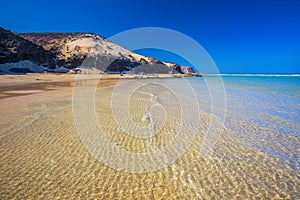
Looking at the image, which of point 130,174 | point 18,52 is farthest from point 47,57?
point 130,174

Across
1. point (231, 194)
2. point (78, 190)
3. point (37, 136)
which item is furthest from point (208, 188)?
point (37, 136)

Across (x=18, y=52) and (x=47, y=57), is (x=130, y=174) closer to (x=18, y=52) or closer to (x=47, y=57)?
(x=18, y=52)

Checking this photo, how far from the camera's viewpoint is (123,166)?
3084 millimetres

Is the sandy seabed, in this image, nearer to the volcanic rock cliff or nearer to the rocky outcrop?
the volcanic rock cliff

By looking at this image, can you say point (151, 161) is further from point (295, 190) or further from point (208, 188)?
point (295, 190)

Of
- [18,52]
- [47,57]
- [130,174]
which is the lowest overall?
[130,174]

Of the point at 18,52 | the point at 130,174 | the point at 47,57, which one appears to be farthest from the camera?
the point at 47,57

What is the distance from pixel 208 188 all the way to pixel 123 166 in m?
1.50

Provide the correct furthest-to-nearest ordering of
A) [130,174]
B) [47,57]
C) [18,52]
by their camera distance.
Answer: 1. [47,57]
2. [18,52]
3. [130,174]

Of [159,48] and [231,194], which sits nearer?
[231,194]

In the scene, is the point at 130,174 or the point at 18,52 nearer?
the point at 130,174

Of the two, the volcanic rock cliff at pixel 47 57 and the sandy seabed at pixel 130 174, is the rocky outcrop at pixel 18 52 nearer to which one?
the volcanic rock cliff at pixel 47 57

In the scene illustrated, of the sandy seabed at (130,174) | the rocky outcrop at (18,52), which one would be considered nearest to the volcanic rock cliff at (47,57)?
the rocky outcrop at (18,52)

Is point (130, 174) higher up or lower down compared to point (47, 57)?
lower down
